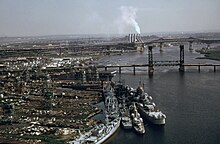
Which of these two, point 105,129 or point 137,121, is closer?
point 105,129

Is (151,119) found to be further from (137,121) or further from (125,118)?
(125,118)

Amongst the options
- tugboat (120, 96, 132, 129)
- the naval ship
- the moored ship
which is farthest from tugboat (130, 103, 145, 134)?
the naval ship

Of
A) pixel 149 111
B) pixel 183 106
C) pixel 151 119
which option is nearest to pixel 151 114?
pixel 151 119

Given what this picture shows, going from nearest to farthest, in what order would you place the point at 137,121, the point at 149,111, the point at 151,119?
the point at 137,121 < the point at 151,119 < the point at 149,111

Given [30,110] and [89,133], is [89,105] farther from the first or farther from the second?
[89,133]

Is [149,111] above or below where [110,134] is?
above

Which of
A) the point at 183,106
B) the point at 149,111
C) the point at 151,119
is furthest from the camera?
the point at 183,106

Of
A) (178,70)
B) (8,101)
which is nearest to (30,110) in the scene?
(8,101)
